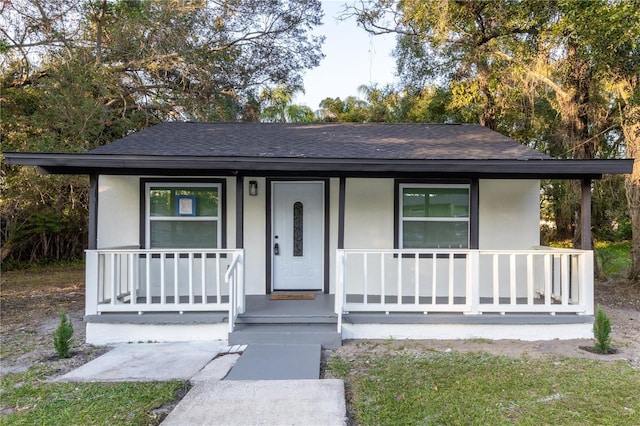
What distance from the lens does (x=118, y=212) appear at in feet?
20.3

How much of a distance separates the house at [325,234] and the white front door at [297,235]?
0.02 m

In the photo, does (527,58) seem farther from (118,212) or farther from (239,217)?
(118,212)

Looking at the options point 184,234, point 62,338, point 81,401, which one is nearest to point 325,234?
point 184,234

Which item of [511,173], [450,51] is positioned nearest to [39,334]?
[511,173]

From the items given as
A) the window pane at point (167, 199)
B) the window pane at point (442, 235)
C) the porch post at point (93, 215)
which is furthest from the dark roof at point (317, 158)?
the window pane at point (442, 235)

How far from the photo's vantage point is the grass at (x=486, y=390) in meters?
3.02

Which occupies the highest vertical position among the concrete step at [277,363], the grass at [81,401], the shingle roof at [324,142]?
the shingle roof at [324,142]

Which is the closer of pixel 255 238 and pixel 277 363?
pixel 277 363

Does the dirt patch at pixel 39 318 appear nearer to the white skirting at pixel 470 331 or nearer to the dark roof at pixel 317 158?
the dark roof at pixel 317 158

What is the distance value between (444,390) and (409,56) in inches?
453

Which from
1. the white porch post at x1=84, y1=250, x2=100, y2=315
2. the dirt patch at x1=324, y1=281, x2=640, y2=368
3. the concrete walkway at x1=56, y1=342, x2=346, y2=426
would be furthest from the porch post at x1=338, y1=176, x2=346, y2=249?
the white porch post at x1=84, y1=250, x2=100, y2=315

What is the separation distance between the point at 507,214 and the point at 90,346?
20.8 ft

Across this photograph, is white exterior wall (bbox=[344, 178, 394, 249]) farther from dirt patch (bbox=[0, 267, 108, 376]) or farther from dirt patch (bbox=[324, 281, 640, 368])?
dirt patch (bbox=[0, 267, 108, 376])

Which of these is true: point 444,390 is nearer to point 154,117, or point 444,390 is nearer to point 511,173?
point 511,173
